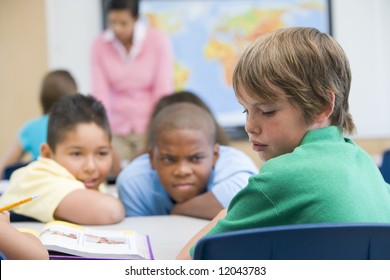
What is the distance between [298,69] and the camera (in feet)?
4.59

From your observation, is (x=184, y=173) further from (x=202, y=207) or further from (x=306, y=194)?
(x=306, y=194)

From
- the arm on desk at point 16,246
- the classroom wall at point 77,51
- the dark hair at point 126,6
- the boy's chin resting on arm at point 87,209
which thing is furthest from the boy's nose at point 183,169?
the classroom wall at point 77,51

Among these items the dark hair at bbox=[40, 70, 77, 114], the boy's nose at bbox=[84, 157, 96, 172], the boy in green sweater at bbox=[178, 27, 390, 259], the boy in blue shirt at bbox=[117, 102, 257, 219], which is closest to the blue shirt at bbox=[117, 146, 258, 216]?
the boy in blue shirt at bbox=[117, 102, 257, 219]

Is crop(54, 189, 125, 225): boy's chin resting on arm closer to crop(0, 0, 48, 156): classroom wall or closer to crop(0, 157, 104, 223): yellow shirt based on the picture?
crop(0, 157, 104, 223): yellow shirt

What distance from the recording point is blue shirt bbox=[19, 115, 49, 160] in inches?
138

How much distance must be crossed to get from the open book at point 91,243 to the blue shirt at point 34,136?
1716mm

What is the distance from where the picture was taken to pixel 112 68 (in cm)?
522

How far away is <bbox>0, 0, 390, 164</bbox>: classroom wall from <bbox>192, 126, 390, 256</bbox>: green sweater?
463 cm

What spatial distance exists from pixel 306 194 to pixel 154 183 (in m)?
1.18

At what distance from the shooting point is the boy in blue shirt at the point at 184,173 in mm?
2186

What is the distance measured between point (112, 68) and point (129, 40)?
0.83 feet

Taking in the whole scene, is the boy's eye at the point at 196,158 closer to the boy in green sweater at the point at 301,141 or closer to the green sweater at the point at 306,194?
the boy in green sweater at the point at 301,141

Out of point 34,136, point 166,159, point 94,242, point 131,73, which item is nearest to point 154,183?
point 166,159

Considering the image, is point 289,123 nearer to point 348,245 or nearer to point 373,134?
point 348,245
